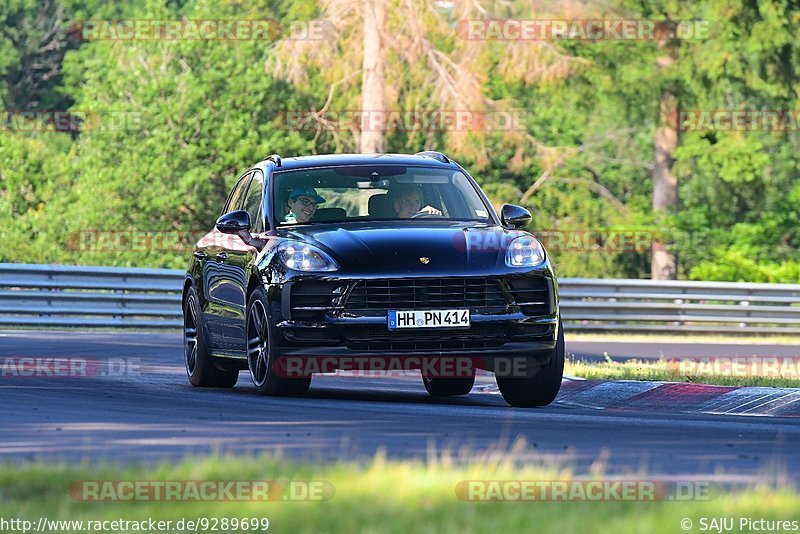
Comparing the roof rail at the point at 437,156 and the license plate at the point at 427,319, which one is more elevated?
the roof rail at the point at 437,156

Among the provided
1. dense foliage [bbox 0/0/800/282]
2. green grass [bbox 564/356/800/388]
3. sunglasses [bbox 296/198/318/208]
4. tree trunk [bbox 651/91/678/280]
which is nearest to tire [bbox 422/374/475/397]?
green grass [bbox 564/356/800/388]

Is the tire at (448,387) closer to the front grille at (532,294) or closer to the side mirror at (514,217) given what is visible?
the side mirror at (514,217)

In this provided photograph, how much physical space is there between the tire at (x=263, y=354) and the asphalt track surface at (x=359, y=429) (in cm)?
13

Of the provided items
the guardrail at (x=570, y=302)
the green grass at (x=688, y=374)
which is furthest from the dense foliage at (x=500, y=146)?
the green grass at (x=688, y=374)

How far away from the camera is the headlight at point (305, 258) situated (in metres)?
11.6

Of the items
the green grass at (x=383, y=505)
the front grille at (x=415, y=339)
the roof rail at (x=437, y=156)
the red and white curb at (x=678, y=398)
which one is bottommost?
the red and white curb at (x=678, y=398)

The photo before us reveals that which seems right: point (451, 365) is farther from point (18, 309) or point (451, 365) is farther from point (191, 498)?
point (18, 309)

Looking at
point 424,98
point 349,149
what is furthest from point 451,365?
point 349,149

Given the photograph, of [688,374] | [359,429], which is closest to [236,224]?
[359,429]

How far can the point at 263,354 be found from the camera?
12086mm

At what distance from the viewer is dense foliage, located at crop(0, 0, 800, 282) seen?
1732 inches

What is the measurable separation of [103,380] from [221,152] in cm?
3431

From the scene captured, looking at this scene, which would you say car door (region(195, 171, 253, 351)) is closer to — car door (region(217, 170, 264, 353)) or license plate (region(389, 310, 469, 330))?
car door (region(217, 170, 264, 353))

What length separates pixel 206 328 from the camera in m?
13.9
